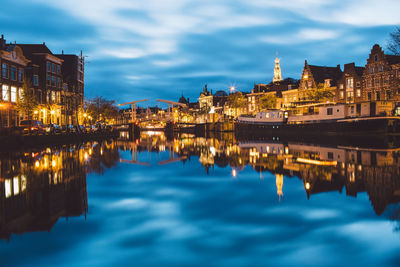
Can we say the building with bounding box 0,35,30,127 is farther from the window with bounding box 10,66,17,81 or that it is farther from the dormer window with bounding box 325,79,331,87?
the dormer window with bounding box 325,79,331,87

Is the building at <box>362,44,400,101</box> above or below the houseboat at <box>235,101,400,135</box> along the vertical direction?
above

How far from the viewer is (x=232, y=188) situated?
10219 millimetres

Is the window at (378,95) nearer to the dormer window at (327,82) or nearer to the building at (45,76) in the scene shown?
the dormer window at (327,82)

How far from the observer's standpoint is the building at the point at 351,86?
214 feet

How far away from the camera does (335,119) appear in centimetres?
5138

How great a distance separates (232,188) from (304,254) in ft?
17.2

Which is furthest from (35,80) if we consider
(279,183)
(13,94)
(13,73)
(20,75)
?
(279,183)

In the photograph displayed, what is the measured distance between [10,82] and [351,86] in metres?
55.1

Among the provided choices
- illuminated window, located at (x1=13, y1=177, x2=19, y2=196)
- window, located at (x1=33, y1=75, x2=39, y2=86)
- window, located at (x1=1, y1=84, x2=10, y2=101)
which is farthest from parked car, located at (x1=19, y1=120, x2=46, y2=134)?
illuminated window, located at (x1=13, y1=177, x2=19, y2=196)

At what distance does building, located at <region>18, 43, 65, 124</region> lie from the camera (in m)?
55.0

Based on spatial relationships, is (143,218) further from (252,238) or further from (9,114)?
(9,114)

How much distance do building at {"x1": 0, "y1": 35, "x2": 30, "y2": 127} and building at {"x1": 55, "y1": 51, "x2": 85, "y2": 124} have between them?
19.6m

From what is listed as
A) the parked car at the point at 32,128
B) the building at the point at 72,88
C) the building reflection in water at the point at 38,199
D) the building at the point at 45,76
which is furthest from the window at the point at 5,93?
the building reflection in water at the point at 38,199

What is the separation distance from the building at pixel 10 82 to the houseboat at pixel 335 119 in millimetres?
39160
